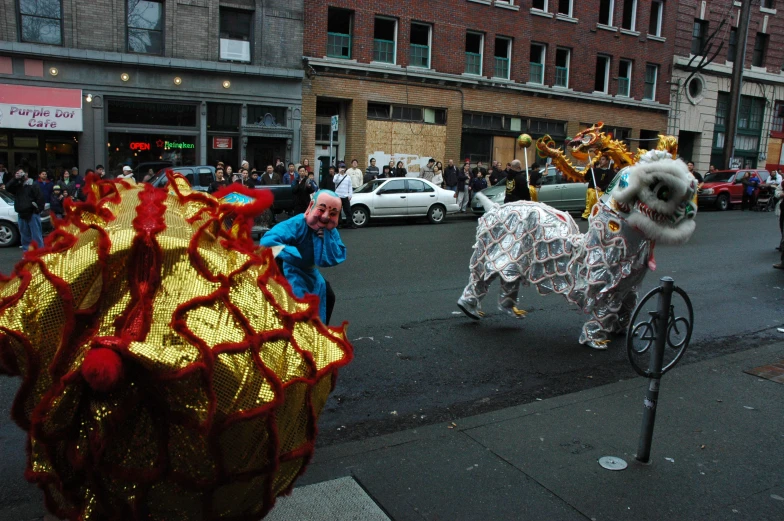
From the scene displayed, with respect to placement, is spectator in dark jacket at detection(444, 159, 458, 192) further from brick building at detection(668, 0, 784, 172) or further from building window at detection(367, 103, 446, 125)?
brick building at detection(668, 0, 784, 172)

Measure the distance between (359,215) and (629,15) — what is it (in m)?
21.3

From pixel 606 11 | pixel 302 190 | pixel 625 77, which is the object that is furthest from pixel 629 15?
pixel 302 190

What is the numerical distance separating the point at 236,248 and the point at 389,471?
79.8 inches

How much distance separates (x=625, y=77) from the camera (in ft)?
103

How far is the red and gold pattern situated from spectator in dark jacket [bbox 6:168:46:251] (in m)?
10.7

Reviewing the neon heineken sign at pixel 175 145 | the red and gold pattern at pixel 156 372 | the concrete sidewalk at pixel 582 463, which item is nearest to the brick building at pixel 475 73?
the neon heineken sign at pixel 175 145

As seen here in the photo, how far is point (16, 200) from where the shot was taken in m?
11.7

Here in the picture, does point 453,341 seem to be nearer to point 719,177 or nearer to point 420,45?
point 420,45

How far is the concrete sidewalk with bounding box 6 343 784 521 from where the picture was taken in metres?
3.41

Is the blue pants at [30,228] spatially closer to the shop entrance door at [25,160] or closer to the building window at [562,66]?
the shop entrance door at [25,160]

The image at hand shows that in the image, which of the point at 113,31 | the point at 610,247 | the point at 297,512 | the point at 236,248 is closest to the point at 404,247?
the point at 610,247

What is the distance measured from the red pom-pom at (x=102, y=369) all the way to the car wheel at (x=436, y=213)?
1615 cm

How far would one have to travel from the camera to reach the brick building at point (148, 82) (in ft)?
62.5

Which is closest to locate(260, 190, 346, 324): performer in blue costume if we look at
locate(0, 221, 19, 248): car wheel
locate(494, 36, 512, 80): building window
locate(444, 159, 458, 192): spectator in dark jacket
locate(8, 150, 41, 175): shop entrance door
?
locate(0, 221, 19, 248): car wheel
